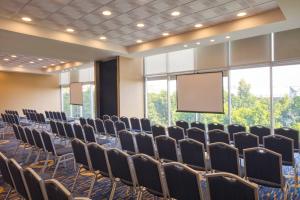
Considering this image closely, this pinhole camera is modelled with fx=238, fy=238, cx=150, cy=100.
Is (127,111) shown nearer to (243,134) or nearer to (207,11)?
(207,11)

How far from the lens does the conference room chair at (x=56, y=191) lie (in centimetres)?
177

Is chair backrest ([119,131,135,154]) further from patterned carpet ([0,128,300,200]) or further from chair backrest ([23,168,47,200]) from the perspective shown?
chair backrest ([23,168,47,200])

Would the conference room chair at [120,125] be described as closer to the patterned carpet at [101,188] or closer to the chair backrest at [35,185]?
the patterned carpet at [101,188]

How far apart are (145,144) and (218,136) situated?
1532 mm

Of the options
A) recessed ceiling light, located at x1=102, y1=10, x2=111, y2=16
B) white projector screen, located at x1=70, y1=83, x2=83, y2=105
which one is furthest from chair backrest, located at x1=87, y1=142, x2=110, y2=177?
white projector screen, located at x1=70, y1=83, x2=83, y2=105

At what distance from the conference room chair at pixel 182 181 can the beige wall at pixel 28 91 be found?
17629 millimetres

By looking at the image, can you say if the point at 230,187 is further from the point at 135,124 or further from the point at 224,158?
the point at 135,124

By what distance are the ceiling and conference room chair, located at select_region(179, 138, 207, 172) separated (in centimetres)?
341

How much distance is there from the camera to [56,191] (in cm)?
191

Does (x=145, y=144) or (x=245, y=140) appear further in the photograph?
(x=145, y=144)

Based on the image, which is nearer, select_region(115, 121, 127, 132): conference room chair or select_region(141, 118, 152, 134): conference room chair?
select_region(115, 121, 127, 132): conference room chair

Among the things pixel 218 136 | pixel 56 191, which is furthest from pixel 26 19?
pixel 56 191

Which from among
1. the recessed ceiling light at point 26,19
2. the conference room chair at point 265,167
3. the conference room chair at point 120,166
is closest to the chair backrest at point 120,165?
the conference room chair at point 120,166

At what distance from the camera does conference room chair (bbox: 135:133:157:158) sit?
450cm
